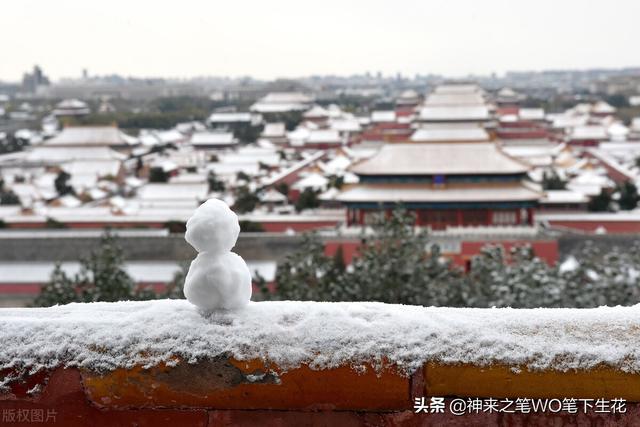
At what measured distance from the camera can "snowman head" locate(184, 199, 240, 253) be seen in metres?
1.72

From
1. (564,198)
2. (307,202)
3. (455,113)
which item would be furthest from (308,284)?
(455,113)

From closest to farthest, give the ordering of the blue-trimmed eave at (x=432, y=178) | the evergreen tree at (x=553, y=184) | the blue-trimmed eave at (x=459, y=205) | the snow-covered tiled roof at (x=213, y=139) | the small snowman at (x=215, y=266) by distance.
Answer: the small snowman at (x=215, y=266) → the blue-trimmed eave at (x=459, y=205) → the blue-trimmed eave at (x=432, y=178) → the evergreen tree at (x=553, y=184) → the snow-covered tiled roof at (x=213, y=139)

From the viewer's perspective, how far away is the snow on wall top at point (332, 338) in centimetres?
157

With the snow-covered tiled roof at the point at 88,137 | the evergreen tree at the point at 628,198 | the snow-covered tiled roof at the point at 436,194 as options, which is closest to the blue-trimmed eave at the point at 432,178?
the snow-covered tiled roof at the point at 436,194

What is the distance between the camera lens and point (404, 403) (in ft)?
5.18

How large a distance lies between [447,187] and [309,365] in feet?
43.7

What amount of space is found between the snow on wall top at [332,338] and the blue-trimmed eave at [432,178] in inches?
516

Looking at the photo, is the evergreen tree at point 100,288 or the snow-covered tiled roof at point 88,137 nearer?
the evergreen tree at point 100,288

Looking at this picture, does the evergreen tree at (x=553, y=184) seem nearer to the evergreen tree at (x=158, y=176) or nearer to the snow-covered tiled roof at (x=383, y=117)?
the evergreen tree at (x=158, y=176)

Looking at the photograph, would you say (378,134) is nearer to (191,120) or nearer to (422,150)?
(422,150)

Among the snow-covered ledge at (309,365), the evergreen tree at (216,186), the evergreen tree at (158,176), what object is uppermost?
the snow-covered ledge at (309,365)

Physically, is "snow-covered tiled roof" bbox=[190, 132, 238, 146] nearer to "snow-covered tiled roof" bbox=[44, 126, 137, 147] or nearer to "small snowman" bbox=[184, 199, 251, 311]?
"snow-covered tiled roof" bbox=[44, 126, 137, 147]

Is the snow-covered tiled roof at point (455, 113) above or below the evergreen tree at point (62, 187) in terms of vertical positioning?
above

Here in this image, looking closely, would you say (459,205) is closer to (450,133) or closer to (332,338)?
(450,133)
